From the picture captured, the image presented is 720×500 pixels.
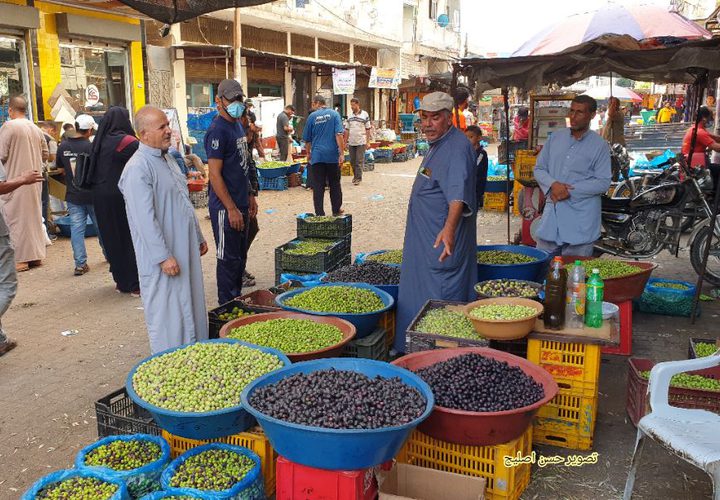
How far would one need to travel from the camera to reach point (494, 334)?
11.8 ft

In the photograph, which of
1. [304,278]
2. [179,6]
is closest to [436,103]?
[304,278]

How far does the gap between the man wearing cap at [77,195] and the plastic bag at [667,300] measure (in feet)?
20.7

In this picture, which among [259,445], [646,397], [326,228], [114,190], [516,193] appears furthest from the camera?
[516,193]

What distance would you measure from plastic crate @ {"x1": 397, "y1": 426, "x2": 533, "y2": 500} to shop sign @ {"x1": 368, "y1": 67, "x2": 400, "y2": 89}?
21927 millimetres

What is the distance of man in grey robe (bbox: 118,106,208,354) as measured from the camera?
12.7 feet

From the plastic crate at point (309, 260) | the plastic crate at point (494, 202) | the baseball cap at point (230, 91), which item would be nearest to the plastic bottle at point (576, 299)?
the plastic crate at point (309, 260)

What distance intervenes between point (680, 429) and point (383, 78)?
22875 millimetres

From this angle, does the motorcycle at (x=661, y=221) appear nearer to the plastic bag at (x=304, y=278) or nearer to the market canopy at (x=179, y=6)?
the plastic bag at (x=304, y=278)

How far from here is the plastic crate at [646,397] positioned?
12.2ft

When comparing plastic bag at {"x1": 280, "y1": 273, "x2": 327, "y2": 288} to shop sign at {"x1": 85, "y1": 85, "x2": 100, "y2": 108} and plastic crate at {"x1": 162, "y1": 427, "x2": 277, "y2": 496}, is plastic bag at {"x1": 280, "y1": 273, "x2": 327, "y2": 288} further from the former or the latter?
shop sign at {"x1": 85, "y1": 85, "x2": 100, "y2": 108}

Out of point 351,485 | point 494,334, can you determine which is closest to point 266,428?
point 351,485

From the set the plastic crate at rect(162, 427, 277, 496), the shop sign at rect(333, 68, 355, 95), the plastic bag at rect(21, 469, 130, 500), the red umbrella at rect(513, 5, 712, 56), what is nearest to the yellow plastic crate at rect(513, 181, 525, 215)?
the red umbrella at rect(513, 5, 712, 56)

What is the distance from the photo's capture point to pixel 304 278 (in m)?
6.19

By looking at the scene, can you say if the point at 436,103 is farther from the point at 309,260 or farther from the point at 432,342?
the point at 309,260
